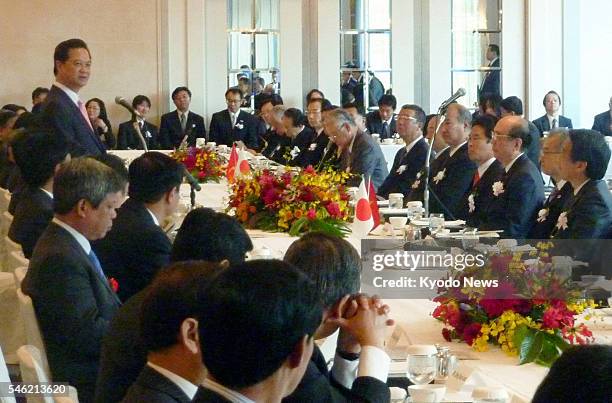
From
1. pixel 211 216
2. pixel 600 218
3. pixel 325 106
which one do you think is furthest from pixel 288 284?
pixel 325 106

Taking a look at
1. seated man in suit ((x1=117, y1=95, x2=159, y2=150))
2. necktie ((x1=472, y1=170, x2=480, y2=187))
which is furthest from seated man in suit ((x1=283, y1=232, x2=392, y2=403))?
seated man in suit ((x1=117, y1=95, x2=159, y2=150))

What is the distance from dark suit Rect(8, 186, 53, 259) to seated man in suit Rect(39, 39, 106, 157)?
46.1 inches

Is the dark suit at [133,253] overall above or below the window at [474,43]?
below

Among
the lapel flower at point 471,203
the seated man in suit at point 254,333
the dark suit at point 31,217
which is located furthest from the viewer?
the lapel flower at point 471,203

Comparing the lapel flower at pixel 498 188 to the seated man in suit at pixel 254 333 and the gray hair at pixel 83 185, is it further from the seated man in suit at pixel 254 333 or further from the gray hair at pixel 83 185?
the seated man in suit at pixel 254 333

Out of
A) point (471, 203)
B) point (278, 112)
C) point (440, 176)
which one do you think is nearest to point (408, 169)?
point (440, 176)

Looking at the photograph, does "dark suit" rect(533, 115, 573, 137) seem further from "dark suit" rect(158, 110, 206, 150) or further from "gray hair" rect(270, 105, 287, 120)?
"dark suit" rect(158, 110, 206, 150)

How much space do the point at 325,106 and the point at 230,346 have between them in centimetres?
937

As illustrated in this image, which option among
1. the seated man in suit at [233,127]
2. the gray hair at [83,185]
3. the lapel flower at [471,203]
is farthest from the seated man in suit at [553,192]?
the seated man in suit at [233,127]

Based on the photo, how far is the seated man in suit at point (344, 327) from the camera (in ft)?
8.14

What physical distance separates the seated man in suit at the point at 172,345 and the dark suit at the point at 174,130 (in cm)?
1141

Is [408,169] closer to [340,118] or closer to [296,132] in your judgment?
[340,118]

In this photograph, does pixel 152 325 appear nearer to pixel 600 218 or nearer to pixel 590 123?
pixel 600 218

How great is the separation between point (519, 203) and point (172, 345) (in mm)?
4026
